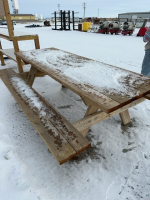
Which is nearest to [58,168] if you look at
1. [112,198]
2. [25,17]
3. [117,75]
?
[112,198]

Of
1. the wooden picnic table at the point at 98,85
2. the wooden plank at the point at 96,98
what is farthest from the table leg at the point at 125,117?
the wooden plank at the point at 96,98

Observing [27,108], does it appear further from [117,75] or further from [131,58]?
[131,58]

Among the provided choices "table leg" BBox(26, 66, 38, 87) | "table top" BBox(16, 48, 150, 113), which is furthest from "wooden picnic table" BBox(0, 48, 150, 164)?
"table leg" BBox(26, 66, 38, 87)

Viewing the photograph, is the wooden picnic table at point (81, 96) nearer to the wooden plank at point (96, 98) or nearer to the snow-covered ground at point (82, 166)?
the wooden plank at point (96, 98)

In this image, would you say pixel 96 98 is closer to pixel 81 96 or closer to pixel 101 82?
pixel 81 96

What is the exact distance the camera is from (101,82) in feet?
5.03

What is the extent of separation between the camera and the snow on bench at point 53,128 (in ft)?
3.86

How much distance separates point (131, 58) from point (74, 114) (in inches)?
168

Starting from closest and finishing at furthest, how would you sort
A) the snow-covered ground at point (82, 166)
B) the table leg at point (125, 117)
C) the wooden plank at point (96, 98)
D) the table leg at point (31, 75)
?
1. the wooden plank at point (96, 98)
2. the snow-covered ground at point (82, 166)
3. the table leg at point (125, 117)
4. the table leg at point (31, 75)

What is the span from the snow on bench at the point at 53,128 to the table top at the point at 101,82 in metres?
0.34

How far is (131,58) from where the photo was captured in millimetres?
5691

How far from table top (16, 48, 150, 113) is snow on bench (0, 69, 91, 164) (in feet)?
1.13

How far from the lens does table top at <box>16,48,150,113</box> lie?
Answer: 48.8 inches

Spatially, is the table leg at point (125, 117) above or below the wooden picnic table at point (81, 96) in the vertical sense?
below
